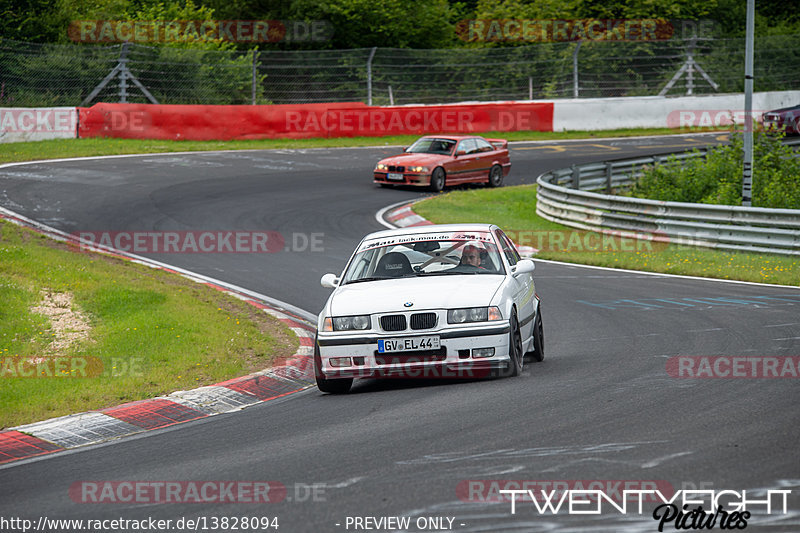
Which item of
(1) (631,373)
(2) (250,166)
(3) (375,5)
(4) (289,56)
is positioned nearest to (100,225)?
(2) (250,166)

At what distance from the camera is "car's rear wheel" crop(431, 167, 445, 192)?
84.7 feet

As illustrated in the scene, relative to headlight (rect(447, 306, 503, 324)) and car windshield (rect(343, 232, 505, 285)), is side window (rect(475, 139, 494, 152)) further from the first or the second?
headlight (rect(447, 306, 503, 324))

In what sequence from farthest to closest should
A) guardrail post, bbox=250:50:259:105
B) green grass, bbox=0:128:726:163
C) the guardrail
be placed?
guardrail post, bbox=250:50:259:105 → green grass, bbox=0:128:726:163 → the guardrail

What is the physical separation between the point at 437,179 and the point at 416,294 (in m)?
17.6

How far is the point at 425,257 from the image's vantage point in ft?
32.2

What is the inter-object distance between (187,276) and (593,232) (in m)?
9.00

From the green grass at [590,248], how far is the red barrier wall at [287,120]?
31.1 ft

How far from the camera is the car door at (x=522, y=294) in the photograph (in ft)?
29.8

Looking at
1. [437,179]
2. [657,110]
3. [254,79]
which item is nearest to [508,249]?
[437,179]

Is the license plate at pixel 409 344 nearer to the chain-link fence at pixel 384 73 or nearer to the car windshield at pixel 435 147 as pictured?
the car windshield at pixel 435 147

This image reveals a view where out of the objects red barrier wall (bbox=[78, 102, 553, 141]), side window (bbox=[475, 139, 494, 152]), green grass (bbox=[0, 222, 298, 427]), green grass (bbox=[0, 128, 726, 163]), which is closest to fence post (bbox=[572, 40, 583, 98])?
green grass (bbox=[0, 128, 726, 163])

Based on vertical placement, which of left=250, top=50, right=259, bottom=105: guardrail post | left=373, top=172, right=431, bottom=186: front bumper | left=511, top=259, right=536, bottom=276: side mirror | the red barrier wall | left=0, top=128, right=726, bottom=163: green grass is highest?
left=250, top=50, right=259, bottom=105: guardrail post

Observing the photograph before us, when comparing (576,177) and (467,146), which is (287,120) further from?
(576,177)

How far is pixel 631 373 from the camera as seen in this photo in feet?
28.0
